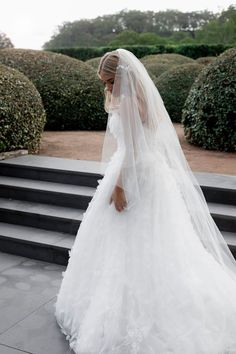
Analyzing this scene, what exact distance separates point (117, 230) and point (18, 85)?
14.6 feet

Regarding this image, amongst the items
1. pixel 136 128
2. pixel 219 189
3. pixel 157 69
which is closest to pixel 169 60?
pixel 157 69

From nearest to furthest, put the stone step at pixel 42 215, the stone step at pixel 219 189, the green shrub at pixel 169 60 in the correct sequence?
the stone step at pixel 219 189, the stone step at pixel 42 215, the green shrub at pixel 169 60

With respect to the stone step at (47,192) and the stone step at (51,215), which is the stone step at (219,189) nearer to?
the stone step at (51,215)

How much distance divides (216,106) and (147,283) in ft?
14.8

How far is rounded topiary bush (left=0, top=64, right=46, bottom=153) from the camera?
6.33 m

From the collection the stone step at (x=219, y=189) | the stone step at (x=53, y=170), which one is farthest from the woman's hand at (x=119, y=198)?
the stone step at (x=53, y=170)

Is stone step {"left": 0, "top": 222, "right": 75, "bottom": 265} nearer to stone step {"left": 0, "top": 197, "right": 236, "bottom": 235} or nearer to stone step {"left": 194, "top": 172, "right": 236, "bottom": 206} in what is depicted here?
stone step {"left": 0, "top": 197, "right": 236, "bottom": 235}

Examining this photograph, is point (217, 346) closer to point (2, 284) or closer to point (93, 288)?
point (93, 288)

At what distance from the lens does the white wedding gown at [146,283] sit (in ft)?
9.24

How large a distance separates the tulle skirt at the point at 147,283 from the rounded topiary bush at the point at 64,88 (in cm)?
619

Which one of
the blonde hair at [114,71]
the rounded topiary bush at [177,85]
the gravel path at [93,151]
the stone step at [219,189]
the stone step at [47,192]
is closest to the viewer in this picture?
the blonde hair at [114,71]

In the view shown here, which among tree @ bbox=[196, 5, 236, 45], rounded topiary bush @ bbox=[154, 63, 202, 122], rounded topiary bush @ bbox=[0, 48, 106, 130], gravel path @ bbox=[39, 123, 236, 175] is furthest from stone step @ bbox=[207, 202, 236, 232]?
tree @ bbox=[196, 5, 236, 45]

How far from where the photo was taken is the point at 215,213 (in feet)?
14.9

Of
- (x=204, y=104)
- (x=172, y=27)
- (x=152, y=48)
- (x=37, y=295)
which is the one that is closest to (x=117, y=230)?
(x=37, y=295)
